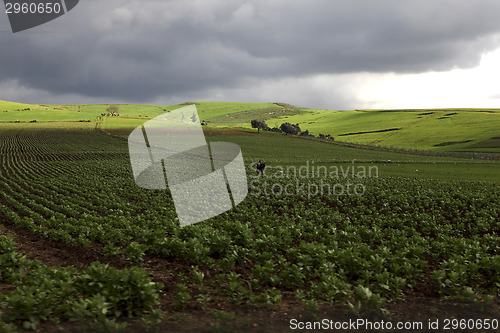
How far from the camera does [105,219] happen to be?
20.1 meters

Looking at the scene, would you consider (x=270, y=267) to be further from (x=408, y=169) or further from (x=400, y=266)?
(x=408, y=169)

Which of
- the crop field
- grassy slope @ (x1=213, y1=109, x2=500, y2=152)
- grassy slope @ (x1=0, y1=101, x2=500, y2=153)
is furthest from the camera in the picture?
grassy slope @ (x1=0, y1=101, x2=500, y2=153)

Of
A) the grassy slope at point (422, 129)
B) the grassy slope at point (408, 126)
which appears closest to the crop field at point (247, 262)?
the grassy slope at point (422, 129)

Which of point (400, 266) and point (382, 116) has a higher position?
point (382, 116)

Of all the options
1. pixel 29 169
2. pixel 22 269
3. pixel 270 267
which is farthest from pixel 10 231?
pixel 29 169

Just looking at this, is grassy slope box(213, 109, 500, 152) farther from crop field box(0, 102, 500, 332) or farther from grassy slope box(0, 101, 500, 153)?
crop field box(0, 102, 500, 332)

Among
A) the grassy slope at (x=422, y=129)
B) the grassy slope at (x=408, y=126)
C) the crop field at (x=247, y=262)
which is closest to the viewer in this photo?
the crop field at (x=247, y=262)

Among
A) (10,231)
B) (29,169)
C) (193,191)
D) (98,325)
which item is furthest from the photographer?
(29,169)

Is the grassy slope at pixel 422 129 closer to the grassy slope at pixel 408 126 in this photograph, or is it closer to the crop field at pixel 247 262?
the grassy slope at pixel 408 126

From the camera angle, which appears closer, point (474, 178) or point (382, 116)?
point (474, 178)

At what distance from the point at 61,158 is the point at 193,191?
46.8 m

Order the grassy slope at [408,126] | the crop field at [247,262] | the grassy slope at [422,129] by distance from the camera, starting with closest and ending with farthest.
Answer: the crop field at [247,262] → the grassy slope at [422,129] → the grassy slope at [408,126]

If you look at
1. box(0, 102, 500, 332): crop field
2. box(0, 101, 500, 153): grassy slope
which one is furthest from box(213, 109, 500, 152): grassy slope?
box(0, 102, 500, 332): crop field

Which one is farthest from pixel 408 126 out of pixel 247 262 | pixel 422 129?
pixel 247 262
